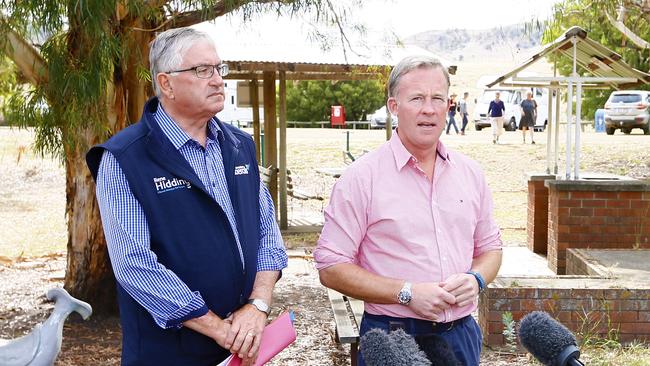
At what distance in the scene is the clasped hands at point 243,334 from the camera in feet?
8.75

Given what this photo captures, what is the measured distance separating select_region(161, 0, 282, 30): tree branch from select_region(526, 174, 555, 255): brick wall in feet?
16.1

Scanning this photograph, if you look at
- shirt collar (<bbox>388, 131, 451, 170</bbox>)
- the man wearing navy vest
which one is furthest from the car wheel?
the man wearing navy vest

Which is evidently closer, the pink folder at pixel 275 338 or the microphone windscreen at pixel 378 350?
the microphone windscreen at pixel 378 350

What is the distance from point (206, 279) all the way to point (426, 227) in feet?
2.57

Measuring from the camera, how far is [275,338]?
280cm

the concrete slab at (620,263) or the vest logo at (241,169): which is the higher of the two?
the vest logo at (241,169)

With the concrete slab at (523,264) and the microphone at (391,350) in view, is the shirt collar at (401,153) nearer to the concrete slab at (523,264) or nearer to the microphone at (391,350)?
the microphone at (391,350)

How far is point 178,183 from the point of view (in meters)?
2.65

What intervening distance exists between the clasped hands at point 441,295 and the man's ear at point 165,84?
3.45 ft

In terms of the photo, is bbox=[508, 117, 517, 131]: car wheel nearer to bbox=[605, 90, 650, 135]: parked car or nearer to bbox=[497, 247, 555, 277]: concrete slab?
bbox=[605, 90, 650, 135]: parked car

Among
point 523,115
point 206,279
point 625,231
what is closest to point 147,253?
point 206,279

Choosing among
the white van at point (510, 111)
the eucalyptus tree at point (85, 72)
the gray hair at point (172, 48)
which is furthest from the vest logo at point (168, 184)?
the white van at point (510, 111)

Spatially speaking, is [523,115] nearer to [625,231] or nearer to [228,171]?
[625,231]

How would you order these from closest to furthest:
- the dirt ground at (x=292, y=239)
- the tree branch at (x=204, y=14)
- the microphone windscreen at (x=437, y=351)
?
the microphone windscreen at (x=437, y=351), the tree branch at (x=204, y=14), the dirt ground at (x=292, y=239)
